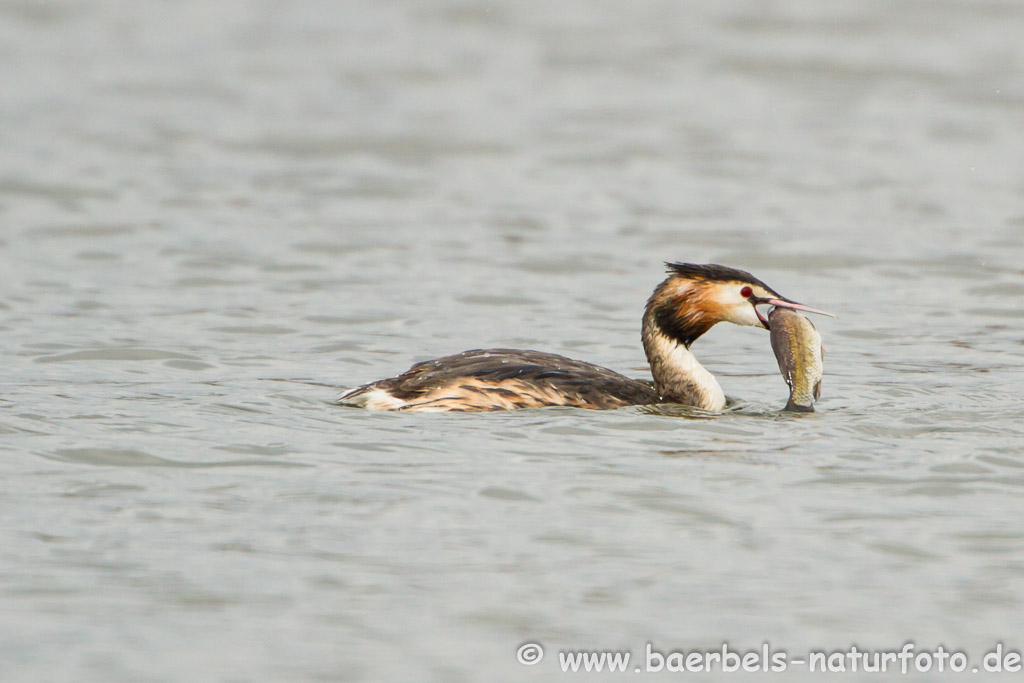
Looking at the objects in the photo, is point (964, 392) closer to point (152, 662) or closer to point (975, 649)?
point (975, 649)

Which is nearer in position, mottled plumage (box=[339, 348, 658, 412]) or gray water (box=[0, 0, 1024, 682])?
gray water (box=[0, 0, 1024, 682])

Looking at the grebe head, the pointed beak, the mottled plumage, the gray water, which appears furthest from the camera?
the grebe head

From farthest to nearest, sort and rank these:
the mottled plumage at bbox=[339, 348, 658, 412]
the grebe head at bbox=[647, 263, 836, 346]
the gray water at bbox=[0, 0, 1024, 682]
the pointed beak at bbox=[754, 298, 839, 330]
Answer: the grebe head at bbox=[647, 263, 836, 346] < the pointed beak at bbox=[754, 298, 839, 330] < the mottled plumage at bbox=[339, 348, 658, 412] < the gray water at bbox=[0, 0, 1024, 682]

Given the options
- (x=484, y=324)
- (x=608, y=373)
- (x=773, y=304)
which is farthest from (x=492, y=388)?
(x=484, y=324)

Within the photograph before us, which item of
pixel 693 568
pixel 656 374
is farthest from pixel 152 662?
pixel 656 374

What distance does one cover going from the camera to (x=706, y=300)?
9.23m

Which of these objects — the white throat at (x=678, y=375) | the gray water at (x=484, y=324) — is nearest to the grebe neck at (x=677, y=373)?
the white throat at (x=678, y=375)

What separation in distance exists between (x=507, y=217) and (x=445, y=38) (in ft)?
27.9

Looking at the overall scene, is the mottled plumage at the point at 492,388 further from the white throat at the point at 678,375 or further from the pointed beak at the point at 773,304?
the pointed beak at the point at 773,304

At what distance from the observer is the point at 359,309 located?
12.4m

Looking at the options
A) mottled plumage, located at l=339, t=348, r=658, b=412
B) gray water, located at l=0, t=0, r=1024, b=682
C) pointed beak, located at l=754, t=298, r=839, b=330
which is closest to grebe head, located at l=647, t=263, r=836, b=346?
pointed beak, located at l=754, t=298, r=839, b=330

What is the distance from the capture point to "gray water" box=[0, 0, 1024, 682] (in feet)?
18.8

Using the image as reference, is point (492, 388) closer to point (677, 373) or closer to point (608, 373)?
point (608, 373)

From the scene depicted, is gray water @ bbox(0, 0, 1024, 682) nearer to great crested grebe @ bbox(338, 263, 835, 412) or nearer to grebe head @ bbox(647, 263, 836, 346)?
great crested grebe @ bbox(338, 263, 835, 412)
